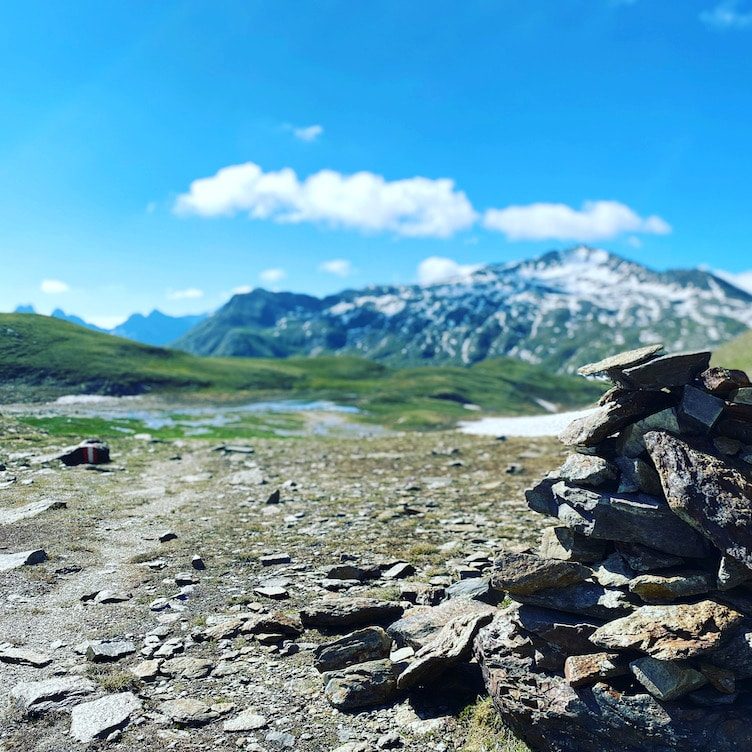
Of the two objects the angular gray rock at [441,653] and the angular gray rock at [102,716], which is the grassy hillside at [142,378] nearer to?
the angular gray rock at [102,716]

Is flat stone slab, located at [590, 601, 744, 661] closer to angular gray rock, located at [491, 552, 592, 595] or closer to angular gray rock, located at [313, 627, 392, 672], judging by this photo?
angular gray rock, located at [491, 552, 592, 595]

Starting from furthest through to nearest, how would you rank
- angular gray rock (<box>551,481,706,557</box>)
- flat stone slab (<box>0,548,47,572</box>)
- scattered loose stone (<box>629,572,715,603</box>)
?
flat stone slab (<box>0,548,47,572</box>)
angular gray rock (<box>551,481,706,557</box>)
scattered loose stone (<box>629,572,715,603</box>)

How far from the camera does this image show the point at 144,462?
116 feet

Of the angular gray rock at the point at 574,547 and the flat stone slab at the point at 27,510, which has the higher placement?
the angular gray rock at the point at 574,547

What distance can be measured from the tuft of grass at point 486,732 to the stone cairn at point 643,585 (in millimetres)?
242

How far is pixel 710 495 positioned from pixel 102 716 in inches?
456

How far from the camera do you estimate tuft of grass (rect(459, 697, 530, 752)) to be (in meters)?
9.56

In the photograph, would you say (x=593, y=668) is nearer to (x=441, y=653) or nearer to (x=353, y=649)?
(x=441, y=653)

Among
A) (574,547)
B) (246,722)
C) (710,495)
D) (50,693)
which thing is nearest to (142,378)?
(50,693)

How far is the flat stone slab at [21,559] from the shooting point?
16219mm

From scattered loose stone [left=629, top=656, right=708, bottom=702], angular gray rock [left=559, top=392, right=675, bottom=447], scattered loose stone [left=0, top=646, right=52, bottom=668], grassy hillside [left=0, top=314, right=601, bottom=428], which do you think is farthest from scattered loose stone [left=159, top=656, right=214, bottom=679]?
grassy hillside [left=0, top=314, right=601, bottom=428]

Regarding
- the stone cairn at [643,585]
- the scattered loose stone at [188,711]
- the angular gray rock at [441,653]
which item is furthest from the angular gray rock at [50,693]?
the stone cairn at [643,585]

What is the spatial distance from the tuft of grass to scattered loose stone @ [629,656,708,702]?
254cm

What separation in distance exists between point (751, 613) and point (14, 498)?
998 inches
